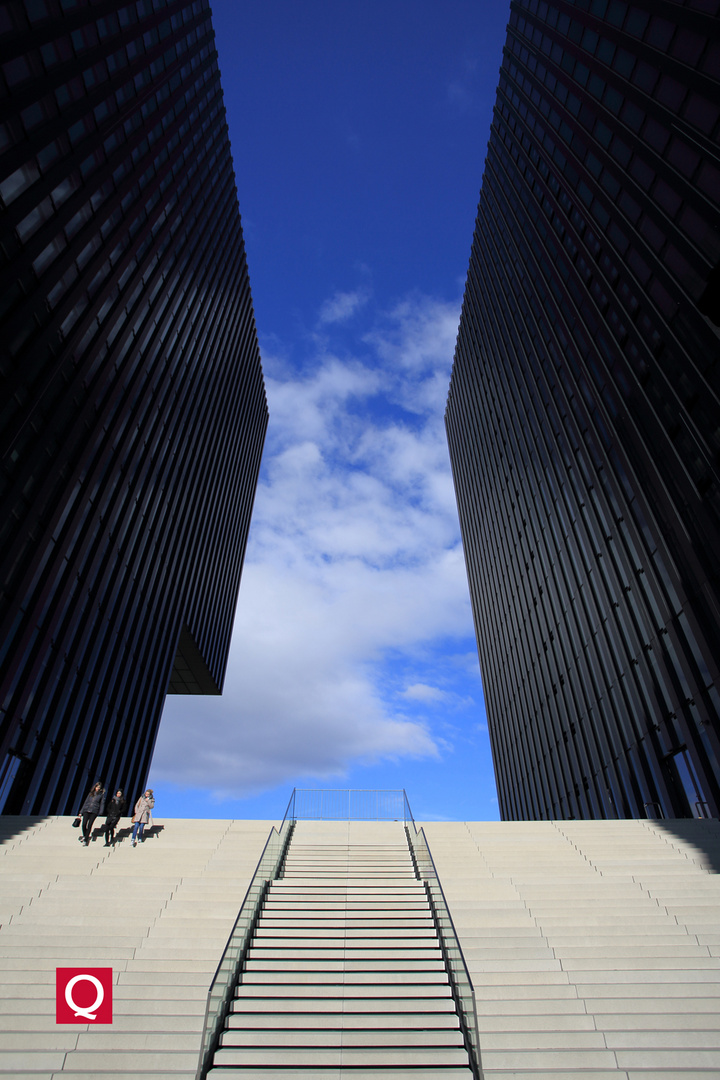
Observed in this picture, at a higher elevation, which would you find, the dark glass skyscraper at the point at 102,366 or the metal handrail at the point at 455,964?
the dark glass skyscraper at the point at 102,366

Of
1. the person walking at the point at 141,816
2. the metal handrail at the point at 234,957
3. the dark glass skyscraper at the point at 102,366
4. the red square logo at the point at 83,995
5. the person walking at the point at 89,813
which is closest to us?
the metal handrail at the point at 234,957

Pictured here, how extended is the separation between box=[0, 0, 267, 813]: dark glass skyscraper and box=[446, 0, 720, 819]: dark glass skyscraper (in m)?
24.4

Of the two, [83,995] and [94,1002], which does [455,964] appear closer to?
[94,1002]

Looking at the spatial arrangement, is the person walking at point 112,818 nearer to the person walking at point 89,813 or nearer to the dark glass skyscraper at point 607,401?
the person walking at point 89,813

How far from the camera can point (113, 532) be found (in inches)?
1339

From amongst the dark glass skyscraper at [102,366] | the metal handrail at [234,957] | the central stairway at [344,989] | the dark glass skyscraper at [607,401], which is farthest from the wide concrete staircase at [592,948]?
the dark glass skyscraper at [102,366]

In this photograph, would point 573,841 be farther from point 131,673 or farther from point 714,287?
point 131,673

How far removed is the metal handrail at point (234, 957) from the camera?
7.90 metres

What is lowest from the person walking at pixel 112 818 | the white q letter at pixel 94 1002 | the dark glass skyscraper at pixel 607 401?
the white q letter at pixel 94 1002

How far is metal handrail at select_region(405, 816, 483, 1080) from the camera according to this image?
795 cm

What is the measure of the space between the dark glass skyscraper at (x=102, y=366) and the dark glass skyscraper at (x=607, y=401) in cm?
2444

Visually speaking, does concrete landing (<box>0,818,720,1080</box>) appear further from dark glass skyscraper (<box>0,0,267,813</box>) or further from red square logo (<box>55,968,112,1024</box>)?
dark glass skyscraper (<box>0,0,267,813</box>)

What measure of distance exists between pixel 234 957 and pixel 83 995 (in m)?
2.44

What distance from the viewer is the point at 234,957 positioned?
9.41 metres
